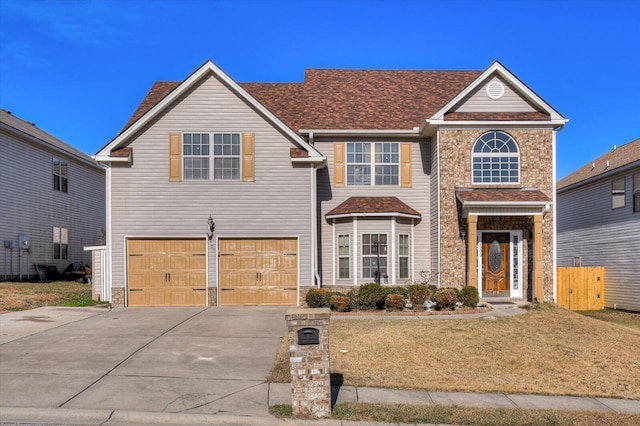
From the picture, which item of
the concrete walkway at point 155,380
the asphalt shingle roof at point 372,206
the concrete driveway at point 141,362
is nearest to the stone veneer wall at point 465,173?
the asphalt shingle roof at point 372,206

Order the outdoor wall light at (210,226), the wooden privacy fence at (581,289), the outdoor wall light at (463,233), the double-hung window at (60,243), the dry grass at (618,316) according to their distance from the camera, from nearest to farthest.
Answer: the outdoor wall light at (210,226)
the dry grass at (618,316)
the outdoor wall light at (463,233)
the wooden privacy fence at (581,289)
the double-hung window at (60,243)

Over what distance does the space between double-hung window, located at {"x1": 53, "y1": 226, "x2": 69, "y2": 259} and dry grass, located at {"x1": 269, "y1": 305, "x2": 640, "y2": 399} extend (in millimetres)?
19357

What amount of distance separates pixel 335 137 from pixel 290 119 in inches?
91.8

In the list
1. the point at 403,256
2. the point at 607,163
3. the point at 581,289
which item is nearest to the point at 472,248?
the point at 403,256

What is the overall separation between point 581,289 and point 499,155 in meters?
7.61

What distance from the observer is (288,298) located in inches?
752

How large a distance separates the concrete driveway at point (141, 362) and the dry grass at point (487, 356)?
3.29ft

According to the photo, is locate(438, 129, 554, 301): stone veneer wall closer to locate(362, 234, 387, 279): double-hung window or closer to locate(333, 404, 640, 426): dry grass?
locate(362, 234, 387, 279): double-hung window

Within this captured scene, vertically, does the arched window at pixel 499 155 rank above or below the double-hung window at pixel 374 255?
above

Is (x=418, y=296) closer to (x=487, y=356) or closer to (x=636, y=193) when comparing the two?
(x=487, y=356)

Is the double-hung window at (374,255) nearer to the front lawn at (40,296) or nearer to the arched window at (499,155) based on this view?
the arched window at (499,155)

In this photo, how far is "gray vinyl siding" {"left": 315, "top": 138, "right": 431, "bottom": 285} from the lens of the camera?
20.8 metres

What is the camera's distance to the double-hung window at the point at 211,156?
19109mm

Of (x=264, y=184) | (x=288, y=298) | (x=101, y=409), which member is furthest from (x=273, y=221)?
(x=101, y=409)
